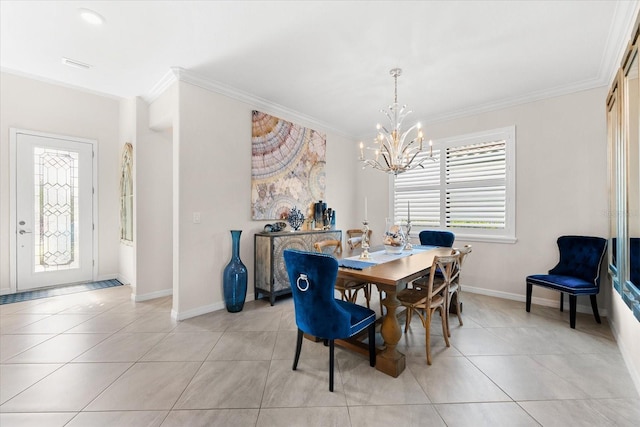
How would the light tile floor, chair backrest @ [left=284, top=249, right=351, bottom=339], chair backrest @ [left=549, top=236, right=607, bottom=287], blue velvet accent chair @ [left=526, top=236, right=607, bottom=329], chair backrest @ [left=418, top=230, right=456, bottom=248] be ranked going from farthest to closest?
chair backrest @ [left=418, top=230, right=456, bottom=248]
chair backrest @ [left=549, top=236, right=607, bottom=287]
blue velvet accent chair @ [left=526, top=236, right=607, bottom=329]
chair backrest @ [left=284, top=249, right=351, bottom=339]
the light tile floor

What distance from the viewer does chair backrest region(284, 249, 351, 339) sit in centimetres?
188

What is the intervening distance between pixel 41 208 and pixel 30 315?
1874 mm

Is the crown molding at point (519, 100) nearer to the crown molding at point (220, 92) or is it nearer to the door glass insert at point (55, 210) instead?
the crown molding at point (220, 92)

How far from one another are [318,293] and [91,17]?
9.56 ft

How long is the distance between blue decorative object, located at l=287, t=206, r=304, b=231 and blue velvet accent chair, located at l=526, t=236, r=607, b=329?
122 inches

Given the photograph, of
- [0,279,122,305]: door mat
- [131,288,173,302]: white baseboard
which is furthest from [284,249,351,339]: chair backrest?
[0,279,122,305]: door mat

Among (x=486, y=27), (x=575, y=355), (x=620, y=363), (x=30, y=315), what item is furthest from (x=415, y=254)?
(x=30, y=315)

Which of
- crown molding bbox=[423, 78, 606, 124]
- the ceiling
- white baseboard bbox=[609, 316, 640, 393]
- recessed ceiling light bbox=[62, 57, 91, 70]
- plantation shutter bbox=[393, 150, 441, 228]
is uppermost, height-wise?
recessed ceiling light bbox=[62, 57, 91, 70]

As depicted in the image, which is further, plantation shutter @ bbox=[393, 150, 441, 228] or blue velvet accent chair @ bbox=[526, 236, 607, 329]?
plantation shutter @ bbox=[393, 150, 441, 228]

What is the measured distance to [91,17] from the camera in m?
2.30

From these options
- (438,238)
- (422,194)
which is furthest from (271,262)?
(422,194)

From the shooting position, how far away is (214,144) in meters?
3.47

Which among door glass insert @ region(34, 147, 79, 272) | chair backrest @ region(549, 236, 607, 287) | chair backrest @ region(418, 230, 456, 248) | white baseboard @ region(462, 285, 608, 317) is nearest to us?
chair backrest @ region(549, 236, 607, 287)

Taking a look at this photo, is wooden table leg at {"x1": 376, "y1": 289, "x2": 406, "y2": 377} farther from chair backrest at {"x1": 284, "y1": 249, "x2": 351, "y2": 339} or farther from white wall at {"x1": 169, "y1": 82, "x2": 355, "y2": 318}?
white wall at {"x1": 169, "y1": 82, "x2": 355, "y2": 318}
